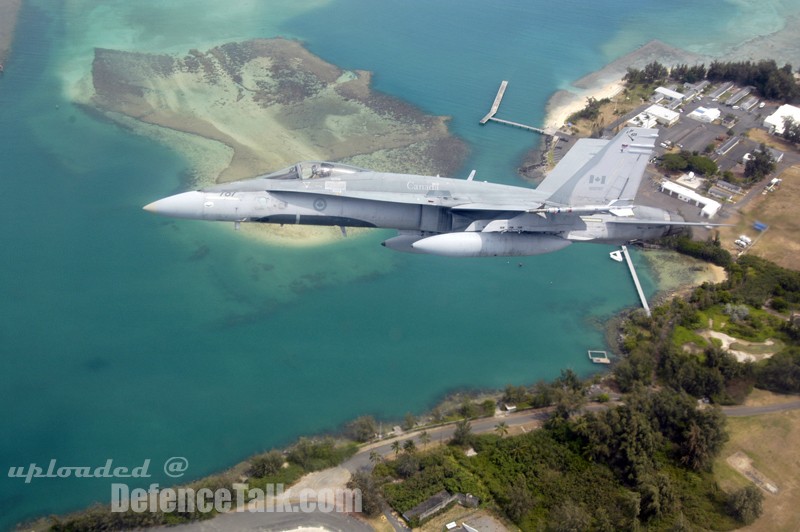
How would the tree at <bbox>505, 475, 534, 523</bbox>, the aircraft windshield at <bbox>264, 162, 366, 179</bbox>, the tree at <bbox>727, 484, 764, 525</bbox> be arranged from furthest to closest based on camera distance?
the tree at <bbox>505, 475, 534, 523</bbox> < the tree at <bbox>727, 484, 764, 525</bbox> < the aircraft windshield at <bbox>264, 162, 366, 179</bbox>

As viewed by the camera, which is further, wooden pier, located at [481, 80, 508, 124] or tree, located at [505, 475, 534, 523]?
wooden pier, located at [481, 80, 508, 124]

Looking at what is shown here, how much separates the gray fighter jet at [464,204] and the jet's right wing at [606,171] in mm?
55

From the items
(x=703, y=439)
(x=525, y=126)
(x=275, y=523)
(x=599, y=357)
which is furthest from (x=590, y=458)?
(x=525, y=126)

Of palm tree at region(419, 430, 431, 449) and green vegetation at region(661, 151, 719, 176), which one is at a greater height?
green vegetation at region(661, 151, 719, 176)

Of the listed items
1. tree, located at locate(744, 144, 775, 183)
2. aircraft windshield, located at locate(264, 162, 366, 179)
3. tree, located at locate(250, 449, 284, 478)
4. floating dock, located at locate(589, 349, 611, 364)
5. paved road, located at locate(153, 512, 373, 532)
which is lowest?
paved road, located at locate(153, 512, 373, 532)

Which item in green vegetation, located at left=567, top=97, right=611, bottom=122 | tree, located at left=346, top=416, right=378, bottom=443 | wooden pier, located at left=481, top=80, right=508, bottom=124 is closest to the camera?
tree, located at left=346, top=416, right=378, bottom=443

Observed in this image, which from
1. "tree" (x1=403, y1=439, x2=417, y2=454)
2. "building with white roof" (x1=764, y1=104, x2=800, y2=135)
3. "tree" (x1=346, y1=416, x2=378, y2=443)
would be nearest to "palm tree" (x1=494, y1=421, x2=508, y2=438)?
"tree" (x1=403, y1=439, x2=417, y2=454)

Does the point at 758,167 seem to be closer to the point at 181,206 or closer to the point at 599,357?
the point at 599,357

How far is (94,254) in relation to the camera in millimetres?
49156

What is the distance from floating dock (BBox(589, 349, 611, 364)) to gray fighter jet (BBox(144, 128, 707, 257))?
A: 13.1 meters

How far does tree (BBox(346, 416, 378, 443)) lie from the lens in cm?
3716

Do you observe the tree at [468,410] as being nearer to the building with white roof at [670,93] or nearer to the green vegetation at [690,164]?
the green vegetation at [690,164]

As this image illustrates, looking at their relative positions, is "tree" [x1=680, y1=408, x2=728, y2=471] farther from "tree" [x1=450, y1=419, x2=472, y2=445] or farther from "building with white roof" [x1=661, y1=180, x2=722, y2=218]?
"building with white roof" [x1=661, y1=180, x2=722, y2=218]

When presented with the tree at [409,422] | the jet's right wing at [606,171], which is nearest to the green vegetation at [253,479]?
the tree at [409,422]
